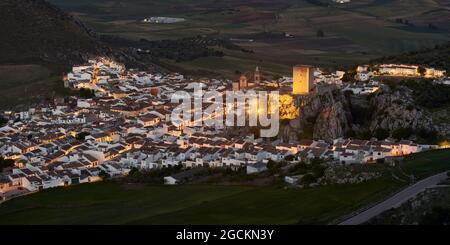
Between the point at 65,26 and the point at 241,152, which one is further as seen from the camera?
the point at 65,26

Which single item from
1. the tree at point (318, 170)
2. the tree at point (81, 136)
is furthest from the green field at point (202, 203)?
the tree at point (81, 136)

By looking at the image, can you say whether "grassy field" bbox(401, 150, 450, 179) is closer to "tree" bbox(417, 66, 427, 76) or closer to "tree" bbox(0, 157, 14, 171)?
"tree" bbox(417, 66, 427, 76)

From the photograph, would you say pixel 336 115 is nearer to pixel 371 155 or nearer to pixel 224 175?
pixel 371 155

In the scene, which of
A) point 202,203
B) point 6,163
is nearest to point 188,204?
point 202,203
